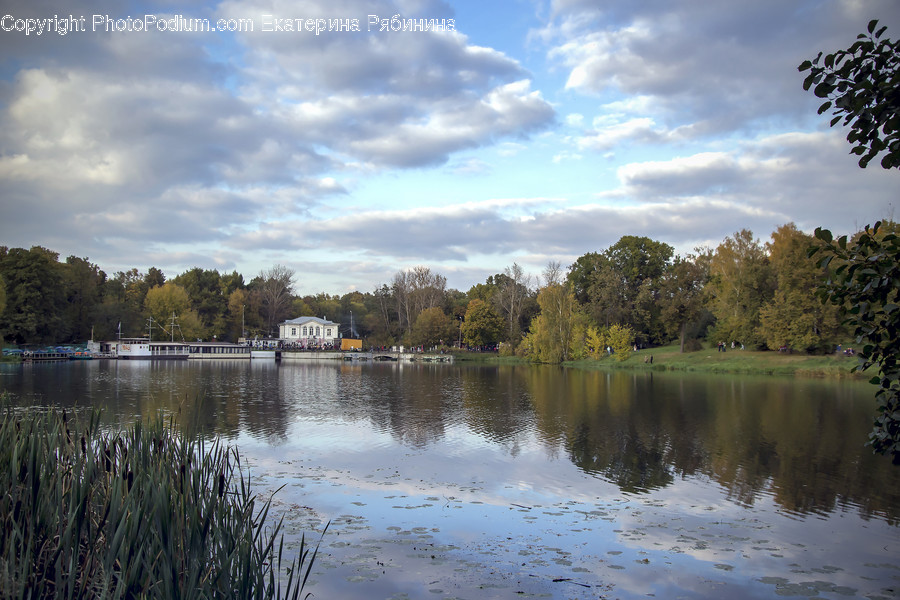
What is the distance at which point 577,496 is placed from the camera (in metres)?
13.4

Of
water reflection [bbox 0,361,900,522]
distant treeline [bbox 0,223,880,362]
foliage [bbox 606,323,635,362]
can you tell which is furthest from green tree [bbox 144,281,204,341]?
foliage [bbox 606,323,635,362]

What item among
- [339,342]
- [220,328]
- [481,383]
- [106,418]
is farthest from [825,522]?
[220,328]

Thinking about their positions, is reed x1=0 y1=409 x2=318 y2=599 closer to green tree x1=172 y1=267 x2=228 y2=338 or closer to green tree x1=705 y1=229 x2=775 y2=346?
green tree x1=705 y1=229 x2=775 y2=346

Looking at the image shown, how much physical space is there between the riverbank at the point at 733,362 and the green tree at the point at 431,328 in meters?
34.0

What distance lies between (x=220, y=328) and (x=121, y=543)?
118 metres

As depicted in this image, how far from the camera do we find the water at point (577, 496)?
8.73m

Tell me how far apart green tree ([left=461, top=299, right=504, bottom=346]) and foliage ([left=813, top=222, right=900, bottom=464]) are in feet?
305

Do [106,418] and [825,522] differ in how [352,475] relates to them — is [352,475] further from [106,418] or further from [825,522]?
[106,418]

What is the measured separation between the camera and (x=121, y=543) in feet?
16.1

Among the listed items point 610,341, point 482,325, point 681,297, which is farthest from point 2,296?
point 681,297

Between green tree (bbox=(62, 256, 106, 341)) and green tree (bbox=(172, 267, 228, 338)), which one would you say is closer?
green tree (bbox=(62, 256, 106, 341))

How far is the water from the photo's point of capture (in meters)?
8.73

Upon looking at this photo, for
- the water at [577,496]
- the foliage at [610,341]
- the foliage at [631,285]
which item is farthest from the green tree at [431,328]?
the water at [577,496]

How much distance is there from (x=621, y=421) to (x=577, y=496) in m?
12.7
